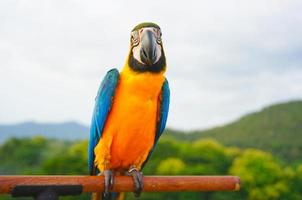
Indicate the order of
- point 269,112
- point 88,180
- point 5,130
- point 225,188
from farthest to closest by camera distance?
point 5,130 → point 269,112 → point 225,188 → point 88,180

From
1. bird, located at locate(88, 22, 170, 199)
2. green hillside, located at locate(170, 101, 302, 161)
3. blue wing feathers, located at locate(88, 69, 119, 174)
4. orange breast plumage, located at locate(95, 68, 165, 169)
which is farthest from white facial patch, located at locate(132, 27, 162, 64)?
green hillside, located at locate(170, 101, 302, 161)

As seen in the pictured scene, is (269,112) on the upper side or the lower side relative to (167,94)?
lower

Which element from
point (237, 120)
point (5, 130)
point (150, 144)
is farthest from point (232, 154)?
point (5, 130)

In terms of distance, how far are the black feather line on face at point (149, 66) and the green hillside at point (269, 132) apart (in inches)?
1006

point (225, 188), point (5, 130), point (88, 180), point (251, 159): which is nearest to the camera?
point (88, 180)

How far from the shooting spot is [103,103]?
8.71 feet

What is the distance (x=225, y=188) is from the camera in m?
2.29

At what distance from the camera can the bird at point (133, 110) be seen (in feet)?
7.98

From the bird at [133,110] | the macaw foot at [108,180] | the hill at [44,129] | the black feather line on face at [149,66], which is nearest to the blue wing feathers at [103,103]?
the bird at [133,110]

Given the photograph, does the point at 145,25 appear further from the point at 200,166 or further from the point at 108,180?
the point at 200,166

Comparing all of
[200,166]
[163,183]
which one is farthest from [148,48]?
[200,166]

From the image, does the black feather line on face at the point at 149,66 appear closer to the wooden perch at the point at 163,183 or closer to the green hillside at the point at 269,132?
the wooden perch at the point at 163,183

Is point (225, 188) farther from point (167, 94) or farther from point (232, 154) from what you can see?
point (232, 154)

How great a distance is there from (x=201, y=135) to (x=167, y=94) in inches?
1349
